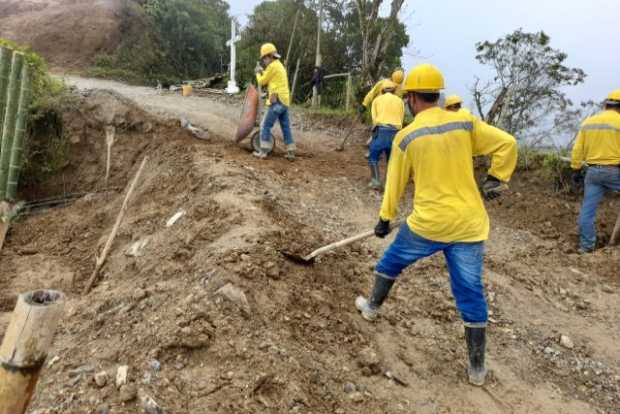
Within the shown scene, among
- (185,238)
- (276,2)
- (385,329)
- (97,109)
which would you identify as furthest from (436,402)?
(276,2)

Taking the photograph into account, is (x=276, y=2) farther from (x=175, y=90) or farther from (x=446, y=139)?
(x=446, y=139)

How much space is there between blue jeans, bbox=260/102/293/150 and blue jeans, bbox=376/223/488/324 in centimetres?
396

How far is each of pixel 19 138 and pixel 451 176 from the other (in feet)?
22.3

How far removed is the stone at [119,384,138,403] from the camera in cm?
243

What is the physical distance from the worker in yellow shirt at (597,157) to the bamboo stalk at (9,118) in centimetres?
777

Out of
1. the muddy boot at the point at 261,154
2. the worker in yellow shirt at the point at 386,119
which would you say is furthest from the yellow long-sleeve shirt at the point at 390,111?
the muddy boot at the point at 261,154

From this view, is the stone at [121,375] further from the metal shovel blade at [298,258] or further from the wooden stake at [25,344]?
the metal shovel blade at [298,258]

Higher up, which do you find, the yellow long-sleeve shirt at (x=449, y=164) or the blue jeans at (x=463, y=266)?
the yellow long-sleeve shirt at (x=449, y=164)

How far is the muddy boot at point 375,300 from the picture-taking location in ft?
10.9

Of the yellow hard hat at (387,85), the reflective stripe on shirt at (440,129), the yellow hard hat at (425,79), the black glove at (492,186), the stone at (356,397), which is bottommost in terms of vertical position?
the stone at (356,397)

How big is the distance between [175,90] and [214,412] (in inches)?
432

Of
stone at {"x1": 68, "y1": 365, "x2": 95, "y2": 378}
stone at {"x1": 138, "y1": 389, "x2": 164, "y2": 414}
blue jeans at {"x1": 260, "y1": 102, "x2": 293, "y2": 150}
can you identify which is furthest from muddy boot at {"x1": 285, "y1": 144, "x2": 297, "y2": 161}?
stone at {"x1": 138, "y1": 389, "x2": 164, "y2": 414}

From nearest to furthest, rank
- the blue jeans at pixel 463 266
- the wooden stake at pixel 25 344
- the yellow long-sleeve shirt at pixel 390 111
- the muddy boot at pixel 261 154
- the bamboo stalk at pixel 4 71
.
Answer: the wooden stake at pixel 25 344 < the blue jeans at pixel 463 266 < the yellow long-sleeve shirt at pixel 390 111 < the muddy boot at pixel 261 154 < the bamboo stalk at pixel 4 71

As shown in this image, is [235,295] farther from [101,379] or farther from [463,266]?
[463,266]
